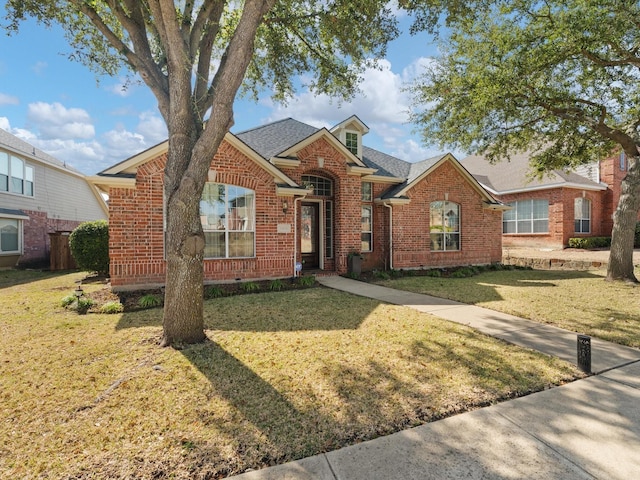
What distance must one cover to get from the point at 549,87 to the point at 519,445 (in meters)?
10.8

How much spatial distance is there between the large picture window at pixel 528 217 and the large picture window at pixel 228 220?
19.9 metres

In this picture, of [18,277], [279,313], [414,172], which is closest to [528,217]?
[414,172]

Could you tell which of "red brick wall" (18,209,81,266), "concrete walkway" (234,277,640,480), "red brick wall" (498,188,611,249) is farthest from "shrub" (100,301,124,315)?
"red brick wall" (498,188,611,249)

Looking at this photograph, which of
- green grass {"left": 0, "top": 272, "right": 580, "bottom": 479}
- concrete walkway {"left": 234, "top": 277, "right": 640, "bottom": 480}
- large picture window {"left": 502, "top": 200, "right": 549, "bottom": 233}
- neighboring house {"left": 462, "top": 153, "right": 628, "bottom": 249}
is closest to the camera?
concrete walkway {"left": 234, "top": 277, "right": 640, "bottom": 480}

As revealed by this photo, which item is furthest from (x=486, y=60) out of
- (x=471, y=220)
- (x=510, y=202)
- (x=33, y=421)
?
(x=510, y=202)

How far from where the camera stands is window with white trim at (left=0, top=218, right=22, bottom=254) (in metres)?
15.6

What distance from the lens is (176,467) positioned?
2.45 meters

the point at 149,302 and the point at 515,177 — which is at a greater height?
the point at 515,177

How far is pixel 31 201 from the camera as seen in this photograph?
1753 cm

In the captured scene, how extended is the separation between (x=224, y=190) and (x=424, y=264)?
8.77 m

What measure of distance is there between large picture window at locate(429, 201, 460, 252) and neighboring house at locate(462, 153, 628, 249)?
350 inches

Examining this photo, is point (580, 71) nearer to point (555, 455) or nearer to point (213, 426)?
point (555, 455)

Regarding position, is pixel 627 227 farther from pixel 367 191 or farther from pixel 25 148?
pixel 25 148

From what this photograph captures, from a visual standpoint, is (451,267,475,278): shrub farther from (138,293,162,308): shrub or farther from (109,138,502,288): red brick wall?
(138,293,162,308): shrub
